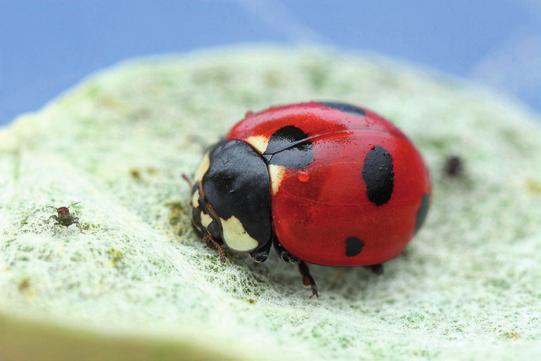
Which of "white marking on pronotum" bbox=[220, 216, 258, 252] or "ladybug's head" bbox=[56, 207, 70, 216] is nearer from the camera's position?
"ladybug's head" bbox=[56, 207, 70, 216]

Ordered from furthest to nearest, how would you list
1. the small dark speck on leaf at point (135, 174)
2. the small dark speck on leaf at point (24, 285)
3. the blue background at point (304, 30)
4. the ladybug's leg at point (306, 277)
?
the blue background at point (304, 30)
the small dark speck on leaf at point (135, 174)
the ladybug's leg at point (306, 277)
the small dark speck on leaf at point (24, 285)

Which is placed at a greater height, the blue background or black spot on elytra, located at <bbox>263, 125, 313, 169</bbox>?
the blue background

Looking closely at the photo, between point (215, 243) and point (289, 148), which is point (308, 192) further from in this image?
point (215, 243)

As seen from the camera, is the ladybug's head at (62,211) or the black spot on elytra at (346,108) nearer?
the ladybug's head at (62,211)

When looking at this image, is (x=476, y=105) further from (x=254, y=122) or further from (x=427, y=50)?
(x=254, y=122)

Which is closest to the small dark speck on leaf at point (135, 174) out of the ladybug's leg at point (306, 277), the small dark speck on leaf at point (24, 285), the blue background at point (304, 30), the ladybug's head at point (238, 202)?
the ladybug's head at point (238, 202)

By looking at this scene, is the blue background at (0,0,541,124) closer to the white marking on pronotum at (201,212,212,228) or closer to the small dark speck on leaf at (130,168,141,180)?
the small dark speck on leaf at (130,168,141,180)

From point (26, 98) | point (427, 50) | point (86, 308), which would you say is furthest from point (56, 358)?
point (427, 50)

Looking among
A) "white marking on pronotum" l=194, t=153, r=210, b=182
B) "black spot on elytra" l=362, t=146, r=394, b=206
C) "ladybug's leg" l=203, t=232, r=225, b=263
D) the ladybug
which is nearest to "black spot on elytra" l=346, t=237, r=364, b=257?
the ladybug

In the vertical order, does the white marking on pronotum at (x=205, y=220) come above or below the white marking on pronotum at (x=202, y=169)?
below

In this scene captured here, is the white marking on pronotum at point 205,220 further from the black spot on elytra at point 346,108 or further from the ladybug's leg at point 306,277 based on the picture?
the black spot on elytra at point 346,108
